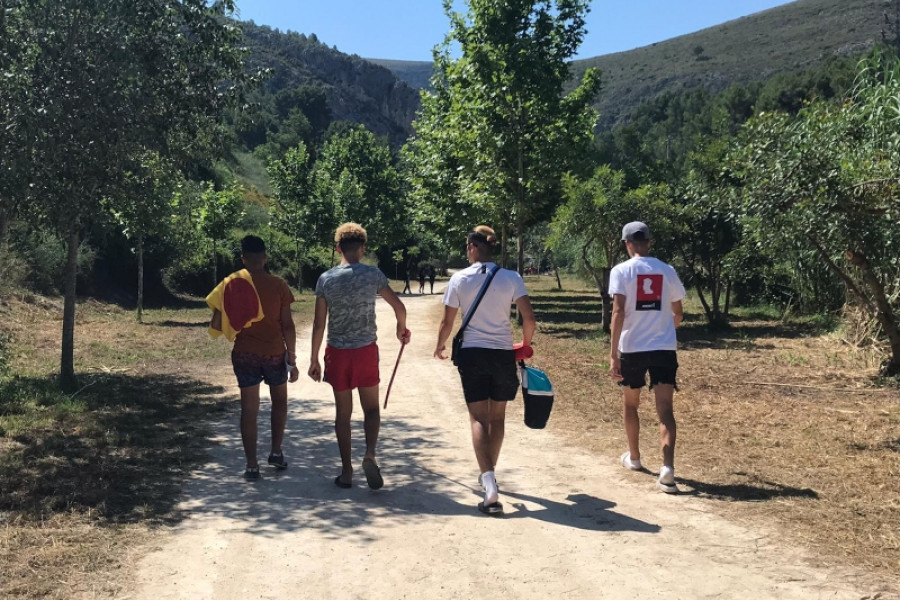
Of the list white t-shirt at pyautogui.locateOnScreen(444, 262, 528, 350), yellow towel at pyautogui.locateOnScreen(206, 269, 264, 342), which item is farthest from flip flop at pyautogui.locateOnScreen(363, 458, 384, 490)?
yellow towel at pyautogui.locateOnScreen(206, 269, 264, 342)

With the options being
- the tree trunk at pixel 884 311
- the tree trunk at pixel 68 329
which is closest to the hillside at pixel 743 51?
the tree trunk at pixel 884 311

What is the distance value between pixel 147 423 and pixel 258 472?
2696 mm

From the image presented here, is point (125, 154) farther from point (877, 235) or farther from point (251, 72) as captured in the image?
point (877, 235)

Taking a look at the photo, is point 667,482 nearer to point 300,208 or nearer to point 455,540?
point 455,540

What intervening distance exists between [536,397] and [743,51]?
120 metres

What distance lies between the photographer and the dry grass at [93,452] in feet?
14.5

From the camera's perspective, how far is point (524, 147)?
18.8m

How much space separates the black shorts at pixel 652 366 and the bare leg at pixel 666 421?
6 centimetres

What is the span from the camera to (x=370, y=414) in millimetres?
5969

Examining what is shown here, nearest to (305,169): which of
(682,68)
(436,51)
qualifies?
(436,51)

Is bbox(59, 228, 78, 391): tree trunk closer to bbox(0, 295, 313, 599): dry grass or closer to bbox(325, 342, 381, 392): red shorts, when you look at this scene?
bbox(0, 295, 313, 599): dry grass

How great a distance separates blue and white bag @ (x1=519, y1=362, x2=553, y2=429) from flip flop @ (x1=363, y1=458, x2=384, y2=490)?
117 centimetres

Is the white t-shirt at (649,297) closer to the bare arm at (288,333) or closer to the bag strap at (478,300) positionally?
the bag strap at (478,300)

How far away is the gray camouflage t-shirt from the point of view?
5719 millimetres
